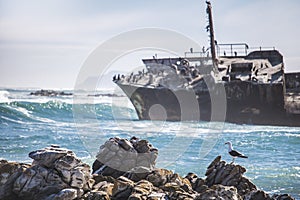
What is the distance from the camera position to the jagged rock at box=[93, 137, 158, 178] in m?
9.66

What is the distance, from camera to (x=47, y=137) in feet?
81.6

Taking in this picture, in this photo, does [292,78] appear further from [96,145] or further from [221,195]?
[221,195]

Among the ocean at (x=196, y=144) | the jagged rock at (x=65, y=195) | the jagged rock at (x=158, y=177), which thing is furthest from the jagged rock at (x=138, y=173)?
the ocean at (x=196, y=144)

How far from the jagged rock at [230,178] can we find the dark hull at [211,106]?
21333 millimetres

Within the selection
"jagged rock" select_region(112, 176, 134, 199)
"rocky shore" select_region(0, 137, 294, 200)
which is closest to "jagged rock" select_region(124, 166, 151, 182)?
"rocky shore" select_region(0, 137, 294, 200)

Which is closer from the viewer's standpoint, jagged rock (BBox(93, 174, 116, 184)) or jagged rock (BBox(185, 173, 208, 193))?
jagged rock (BBox(93, 174, 116, 184))

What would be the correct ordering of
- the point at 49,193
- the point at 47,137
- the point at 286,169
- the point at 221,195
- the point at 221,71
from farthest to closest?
the point at 221,71 < the point at 47,137 < the point at 286,169 < the point at 49,193 < the point at 221,195

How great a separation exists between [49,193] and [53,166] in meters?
0.54

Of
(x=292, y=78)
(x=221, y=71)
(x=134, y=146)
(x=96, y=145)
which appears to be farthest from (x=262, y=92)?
(x=134, y=146)

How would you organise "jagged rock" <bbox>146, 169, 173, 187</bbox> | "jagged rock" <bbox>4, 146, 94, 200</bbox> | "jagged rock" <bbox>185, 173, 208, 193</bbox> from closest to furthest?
"jagged rock" <bbox>4, 146, 94, 200</bbox> < "jagged rock" <bbox>146, 169, 173, 187</bbox> < "jagged rock" <bbox>185, 173, 208, 193</bbox>

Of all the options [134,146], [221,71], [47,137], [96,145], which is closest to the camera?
[134,146]

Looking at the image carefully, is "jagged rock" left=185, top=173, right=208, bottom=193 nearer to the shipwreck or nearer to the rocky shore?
the rocky shore

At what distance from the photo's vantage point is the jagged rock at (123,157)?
Answer: 31.7 feet

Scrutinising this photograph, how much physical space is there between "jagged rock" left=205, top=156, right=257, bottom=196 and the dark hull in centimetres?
2133
